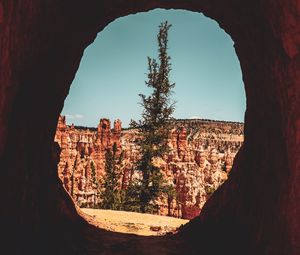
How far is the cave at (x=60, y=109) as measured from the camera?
13.8ft

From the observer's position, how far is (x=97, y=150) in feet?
201

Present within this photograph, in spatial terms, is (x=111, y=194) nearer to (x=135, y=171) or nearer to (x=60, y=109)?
(x=135, y=171)

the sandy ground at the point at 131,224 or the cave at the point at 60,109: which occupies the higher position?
the cave at the point at 60,109

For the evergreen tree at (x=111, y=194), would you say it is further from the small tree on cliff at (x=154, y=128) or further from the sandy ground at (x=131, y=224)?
the sandy ground at (x=131, y=224)

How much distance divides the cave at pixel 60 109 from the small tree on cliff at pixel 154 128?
11.4m

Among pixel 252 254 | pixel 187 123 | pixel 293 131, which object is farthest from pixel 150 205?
pixel 187 123

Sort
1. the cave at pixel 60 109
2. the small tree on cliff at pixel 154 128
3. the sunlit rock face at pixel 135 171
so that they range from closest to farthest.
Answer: the cave at pixel 60 109 → the small tree on cliff at pixel 154 128 → the sunlit rock face at pixel 135 171

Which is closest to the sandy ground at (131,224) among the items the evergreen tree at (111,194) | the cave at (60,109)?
the cave at (60,109)

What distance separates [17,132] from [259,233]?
412 cm

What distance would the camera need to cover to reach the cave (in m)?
4.20

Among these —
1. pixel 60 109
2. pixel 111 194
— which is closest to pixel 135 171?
pixel 111 194

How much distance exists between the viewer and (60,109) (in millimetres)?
8000

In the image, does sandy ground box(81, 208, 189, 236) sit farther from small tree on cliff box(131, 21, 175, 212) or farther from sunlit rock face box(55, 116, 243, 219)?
sunlit rock face box(55, 116, 243, 219)

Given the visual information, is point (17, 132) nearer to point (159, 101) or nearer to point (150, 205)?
point (150, 205)
